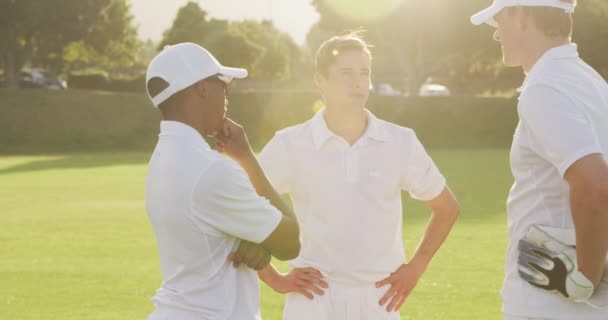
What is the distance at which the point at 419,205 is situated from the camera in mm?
23781

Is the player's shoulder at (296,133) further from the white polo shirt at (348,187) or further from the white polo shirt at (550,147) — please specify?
the white polo shirt at (550,147)

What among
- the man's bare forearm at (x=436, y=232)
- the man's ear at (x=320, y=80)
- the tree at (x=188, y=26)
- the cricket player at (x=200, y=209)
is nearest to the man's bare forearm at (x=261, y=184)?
the cricket player at (x=200, y=209)

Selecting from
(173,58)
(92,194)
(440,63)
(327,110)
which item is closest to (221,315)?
(173,58)

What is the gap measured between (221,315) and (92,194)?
23249 mm

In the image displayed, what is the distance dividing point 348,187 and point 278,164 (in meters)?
0.45

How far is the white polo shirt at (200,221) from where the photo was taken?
420 centimetres

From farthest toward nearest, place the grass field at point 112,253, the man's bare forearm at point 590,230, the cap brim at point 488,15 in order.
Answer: the grass field at point 112,253 → the cap brim at point 488,15 → the man's bare forearm at point 590,230

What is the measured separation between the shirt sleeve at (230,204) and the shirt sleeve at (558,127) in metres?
1.18

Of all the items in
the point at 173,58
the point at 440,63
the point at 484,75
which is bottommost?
the point at 484,75

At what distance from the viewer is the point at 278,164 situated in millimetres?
5895

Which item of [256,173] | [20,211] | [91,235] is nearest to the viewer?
[256,173]

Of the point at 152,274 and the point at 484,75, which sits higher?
the point at 152,274

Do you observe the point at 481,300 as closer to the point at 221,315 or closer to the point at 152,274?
the point at 152,274

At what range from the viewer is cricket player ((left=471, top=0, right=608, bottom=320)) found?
3.95 metres
